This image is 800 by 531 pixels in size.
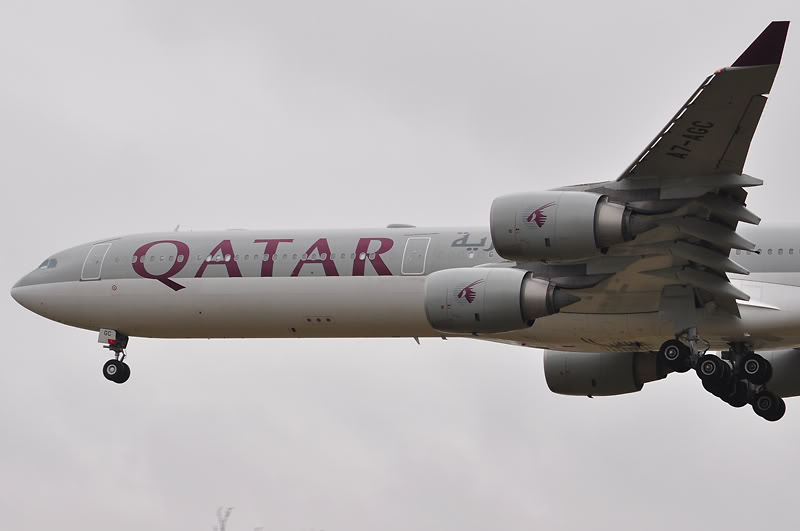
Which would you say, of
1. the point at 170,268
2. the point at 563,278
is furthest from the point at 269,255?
the point at 563,278

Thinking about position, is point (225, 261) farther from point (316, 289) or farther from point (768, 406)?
point (768, 406)

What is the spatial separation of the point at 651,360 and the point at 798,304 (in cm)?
524

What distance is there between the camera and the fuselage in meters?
27.6

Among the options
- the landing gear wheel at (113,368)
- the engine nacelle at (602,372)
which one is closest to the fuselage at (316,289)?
the landing gear wheel at (113,368)

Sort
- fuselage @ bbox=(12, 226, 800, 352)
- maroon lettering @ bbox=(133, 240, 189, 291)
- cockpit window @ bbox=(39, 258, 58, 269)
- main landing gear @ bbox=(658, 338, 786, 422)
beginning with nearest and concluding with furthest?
1. main landing gear @ bbox=(658, 338, 786, 422)
2. fuselage @ bbox=(12, 226, 800, 352)
3. maroon lettering @ bbox=(133, 240, 189, 291)
4. cockpit window @ bbox=(39, 258, 58, 269)

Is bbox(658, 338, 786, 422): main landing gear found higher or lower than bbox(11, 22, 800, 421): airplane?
lower

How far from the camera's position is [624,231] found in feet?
78.5

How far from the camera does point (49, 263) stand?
113ft

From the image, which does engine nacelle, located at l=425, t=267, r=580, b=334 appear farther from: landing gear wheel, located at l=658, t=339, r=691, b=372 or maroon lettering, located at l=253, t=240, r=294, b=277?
maroon lettering, located at l=253, t=240, r=294, b=277

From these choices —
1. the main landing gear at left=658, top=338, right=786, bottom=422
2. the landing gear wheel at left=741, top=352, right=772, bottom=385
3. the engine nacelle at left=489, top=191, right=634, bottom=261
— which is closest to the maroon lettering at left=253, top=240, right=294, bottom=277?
the engine nacelle at left=489, top=191, right=634, bottom=261

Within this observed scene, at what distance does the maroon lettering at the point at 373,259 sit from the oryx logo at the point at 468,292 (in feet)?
12.1

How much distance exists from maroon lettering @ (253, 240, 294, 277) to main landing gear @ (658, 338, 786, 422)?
8979 mm

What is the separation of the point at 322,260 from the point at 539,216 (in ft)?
25.7


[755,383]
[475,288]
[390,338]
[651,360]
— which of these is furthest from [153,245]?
[755,383]
